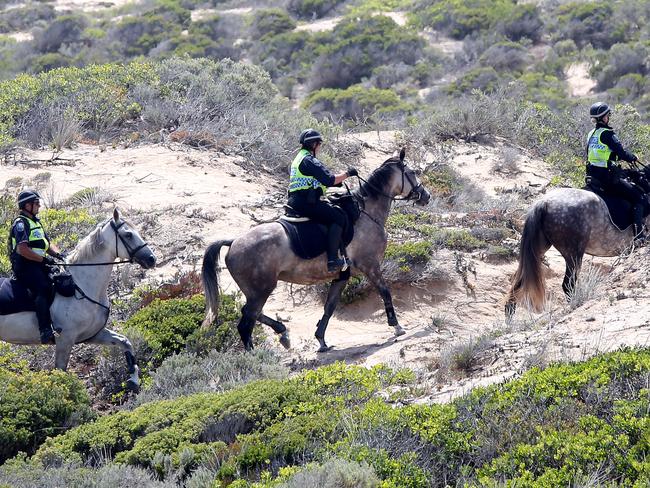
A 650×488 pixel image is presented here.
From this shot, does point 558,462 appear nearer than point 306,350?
Yes

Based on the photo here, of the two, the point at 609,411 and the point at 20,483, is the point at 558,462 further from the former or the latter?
the point at 20,483

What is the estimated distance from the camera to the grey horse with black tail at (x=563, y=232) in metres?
12.6

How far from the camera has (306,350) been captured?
12539mm

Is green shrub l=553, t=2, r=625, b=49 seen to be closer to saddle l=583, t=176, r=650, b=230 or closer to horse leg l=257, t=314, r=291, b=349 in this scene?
saddle l=583, t=176, r=650, b=230

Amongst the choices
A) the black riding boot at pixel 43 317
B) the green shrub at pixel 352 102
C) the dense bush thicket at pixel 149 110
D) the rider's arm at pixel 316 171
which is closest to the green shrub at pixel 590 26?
the green shrub at pixel 352 102

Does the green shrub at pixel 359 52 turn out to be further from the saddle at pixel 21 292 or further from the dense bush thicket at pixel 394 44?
the saddle at pixel 21 292

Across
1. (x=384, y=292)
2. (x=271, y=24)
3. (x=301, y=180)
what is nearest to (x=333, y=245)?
(x=301, y=180)

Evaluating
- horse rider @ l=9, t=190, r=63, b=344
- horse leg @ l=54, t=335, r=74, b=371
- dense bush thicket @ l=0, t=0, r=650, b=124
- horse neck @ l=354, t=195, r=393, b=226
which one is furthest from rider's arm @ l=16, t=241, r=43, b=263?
dense bush thicket @ l=0, t=0, r=650, b=124

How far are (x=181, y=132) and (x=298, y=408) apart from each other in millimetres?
11499

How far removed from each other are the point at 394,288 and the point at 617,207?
350 centimetres

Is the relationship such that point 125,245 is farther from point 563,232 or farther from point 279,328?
point 563,232

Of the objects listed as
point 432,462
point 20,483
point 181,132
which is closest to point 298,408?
point 432,462

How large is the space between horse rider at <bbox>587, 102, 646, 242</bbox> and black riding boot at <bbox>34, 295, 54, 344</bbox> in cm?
747

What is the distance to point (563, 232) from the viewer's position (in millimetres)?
12695
